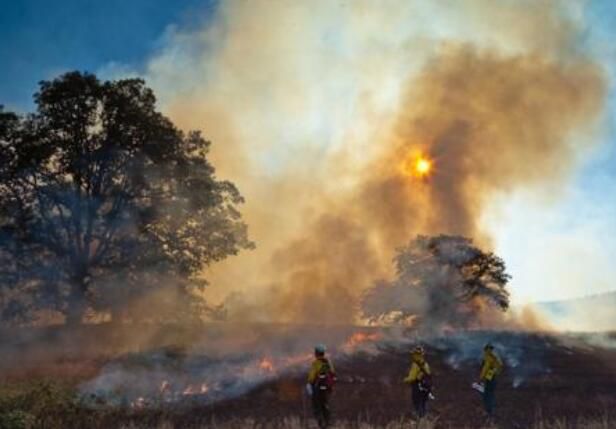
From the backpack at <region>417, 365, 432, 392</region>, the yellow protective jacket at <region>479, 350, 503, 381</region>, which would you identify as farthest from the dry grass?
the yellow protective jacket at <region>479, 350, 503, 381</region>

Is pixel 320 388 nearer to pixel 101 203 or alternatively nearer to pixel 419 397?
pixel 419 397

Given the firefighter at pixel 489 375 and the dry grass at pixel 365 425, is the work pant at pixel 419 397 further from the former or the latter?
the firefighter at pixel 489 375

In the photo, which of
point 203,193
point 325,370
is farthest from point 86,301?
point 325,370

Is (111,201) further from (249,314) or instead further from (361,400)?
(249,314)

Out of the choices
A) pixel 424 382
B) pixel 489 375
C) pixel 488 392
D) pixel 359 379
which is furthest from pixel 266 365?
pixel 424 382

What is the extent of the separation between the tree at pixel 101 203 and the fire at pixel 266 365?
26.3 feet

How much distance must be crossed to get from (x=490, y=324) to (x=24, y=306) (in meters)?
46.7

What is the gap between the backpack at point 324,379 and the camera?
22250 millimetres

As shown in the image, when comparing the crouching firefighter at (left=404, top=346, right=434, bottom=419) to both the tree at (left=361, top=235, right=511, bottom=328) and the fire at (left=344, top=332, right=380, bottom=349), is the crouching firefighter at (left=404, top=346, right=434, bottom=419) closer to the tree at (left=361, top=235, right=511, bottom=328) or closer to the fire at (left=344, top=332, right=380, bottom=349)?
the fire at (left=344, top=332, right=380, bottom=349)

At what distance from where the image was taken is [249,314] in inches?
2815

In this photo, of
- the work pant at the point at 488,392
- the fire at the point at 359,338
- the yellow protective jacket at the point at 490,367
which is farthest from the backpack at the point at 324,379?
the fire at the point at 359,338

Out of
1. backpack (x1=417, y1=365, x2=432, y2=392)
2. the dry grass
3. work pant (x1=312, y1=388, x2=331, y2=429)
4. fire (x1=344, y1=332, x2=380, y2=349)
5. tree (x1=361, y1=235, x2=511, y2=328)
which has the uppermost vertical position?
tree (x1=361, y1=235, x2=511, y2=328)

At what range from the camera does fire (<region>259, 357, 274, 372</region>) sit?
35.2 m

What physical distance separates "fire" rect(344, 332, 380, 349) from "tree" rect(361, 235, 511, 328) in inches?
410
